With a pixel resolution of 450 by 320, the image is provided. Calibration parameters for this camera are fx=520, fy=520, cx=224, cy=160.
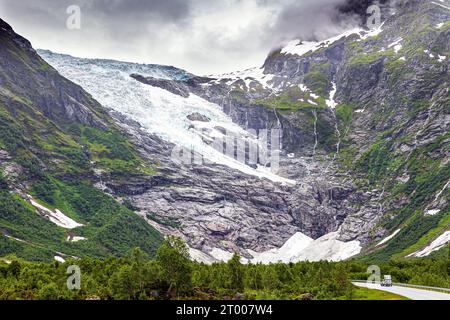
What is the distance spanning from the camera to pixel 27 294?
9394 centimetres

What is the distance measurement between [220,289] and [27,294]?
35676mm

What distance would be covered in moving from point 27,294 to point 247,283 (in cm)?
4606
